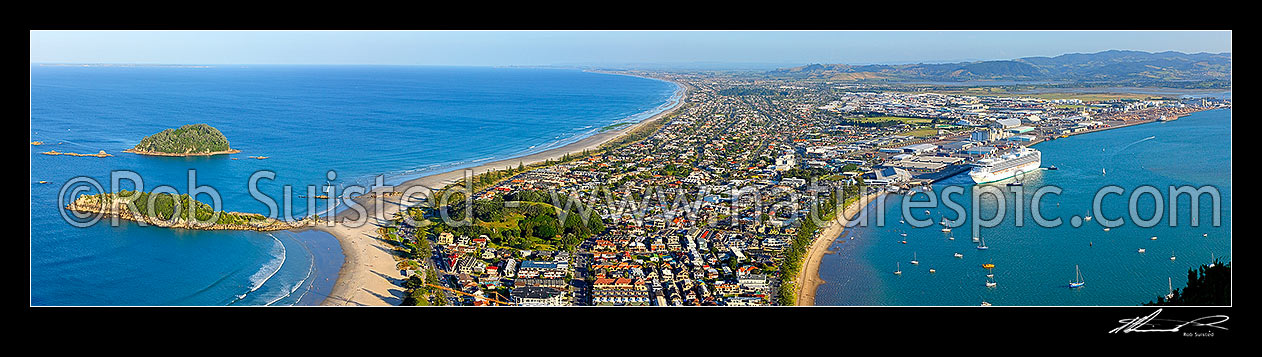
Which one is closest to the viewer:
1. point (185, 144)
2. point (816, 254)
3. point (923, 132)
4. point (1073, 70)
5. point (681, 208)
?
point (816, 254)

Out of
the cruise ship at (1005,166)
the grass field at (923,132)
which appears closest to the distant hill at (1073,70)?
the grass field at (923,132)

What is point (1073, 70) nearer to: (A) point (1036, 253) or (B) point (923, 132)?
(B) point (923, 132)

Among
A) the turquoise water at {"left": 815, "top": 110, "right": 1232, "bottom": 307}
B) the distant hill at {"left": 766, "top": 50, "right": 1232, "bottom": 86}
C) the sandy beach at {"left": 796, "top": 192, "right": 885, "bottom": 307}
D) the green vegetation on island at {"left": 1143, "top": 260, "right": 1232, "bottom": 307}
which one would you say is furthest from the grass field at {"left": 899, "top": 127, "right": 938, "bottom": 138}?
the distant hill at {"left": 766, "top": 50, "right": 1232, "bottom": 86}

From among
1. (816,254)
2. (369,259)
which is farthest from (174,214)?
(816,254)

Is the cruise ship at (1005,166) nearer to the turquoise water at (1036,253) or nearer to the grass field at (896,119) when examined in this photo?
the turquoise water at (1036,253)

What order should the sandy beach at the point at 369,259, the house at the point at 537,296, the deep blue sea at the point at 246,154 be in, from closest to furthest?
1. the house at the point at 537,296
2. the sandy beach at the point at 369,259
3. the deep blue sea at the point at 246,154
